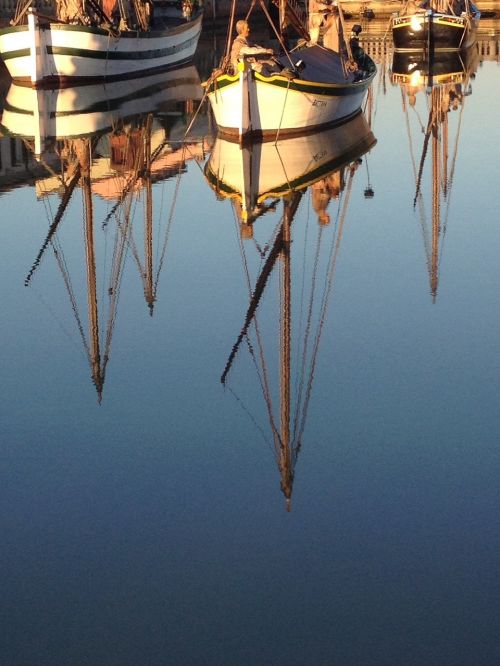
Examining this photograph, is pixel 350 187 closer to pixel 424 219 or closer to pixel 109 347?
pixel 424 219

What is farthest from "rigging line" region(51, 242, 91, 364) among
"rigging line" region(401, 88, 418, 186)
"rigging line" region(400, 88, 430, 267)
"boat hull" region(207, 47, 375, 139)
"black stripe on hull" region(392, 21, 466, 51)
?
"black stripe on hull" region(392, 21, 466, 51)

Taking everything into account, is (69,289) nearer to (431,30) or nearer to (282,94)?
(282,94)

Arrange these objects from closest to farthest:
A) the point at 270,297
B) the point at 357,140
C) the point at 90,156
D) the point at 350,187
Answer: the point at 270,297, the point at 350,187, the point at 90,156, the point at 357,140

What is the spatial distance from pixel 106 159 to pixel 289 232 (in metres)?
7.10

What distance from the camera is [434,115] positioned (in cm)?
3331

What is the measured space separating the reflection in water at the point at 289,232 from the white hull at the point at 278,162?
15 millimetres

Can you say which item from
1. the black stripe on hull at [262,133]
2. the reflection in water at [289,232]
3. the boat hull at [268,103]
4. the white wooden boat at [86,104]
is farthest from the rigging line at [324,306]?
the white wooden boat at [86,104]

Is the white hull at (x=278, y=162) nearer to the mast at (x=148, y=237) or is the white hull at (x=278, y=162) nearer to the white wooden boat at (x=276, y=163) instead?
the white wooden boat at (x=276, y=163)

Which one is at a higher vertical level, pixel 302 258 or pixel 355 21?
pixel 302 258

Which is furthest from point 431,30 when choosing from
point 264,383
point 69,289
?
point 264,383

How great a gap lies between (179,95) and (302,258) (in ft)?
68.3

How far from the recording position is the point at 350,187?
23062 millimetres

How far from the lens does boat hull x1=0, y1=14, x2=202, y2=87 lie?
38406 mm

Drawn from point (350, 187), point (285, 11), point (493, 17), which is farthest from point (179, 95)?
point (493, 17)
